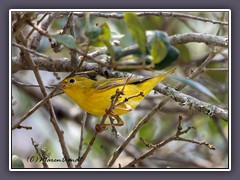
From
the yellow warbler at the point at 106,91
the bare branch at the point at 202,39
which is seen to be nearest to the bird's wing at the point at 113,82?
the yellow warbler at the point at 106,91

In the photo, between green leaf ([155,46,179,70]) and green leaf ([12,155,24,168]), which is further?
green leaf ([12,155,24,168])

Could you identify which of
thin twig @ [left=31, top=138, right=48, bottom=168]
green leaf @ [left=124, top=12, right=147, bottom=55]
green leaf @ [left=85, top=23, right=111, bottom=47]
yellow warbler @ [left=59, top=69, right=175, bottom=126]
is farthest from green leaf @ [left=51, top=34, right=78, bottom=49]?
thin twig @ [left=31, top=138, right=48, bottom=168]

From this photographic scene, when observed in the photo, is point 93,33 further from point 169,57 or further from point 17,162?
point 17,162

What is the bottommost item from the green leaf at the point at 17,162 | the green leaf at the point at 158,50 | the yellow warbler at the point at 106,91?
the green leaf at the point at 17,162

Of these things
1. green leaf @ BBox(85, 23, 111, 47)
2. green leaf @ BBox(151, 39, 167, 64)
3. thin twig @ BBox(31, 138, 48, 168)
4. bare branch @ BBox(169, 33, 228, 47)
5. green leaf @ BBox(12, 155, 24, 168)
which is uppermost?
bare branch @ BBox(169, 33, 228, 47)

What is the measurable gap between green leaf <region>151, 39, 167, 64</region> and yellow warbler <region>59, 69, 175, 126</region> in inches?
13.2

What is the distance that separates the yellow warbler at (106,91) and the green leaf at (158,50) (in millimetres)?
336

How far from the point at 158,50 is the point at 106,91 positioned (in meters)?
0.48

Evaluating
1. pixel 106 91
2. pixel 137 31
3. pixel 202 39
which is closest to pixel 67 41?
pixel 137 31

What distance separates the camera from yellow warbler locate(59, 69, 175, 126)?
5.87 feet

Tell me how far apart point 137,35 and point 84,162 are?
0.67 metres

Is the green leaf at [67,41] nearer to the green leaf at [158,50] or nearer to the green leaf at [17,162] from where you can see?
the green leaf at [158,50]

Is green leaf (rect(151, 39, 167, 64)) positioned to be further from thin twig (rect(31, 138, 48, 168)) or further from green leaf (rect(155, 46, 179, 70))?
thin twig (rect(31, 138, 48, 168))

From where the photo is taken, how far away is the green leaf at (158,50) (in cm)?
140
